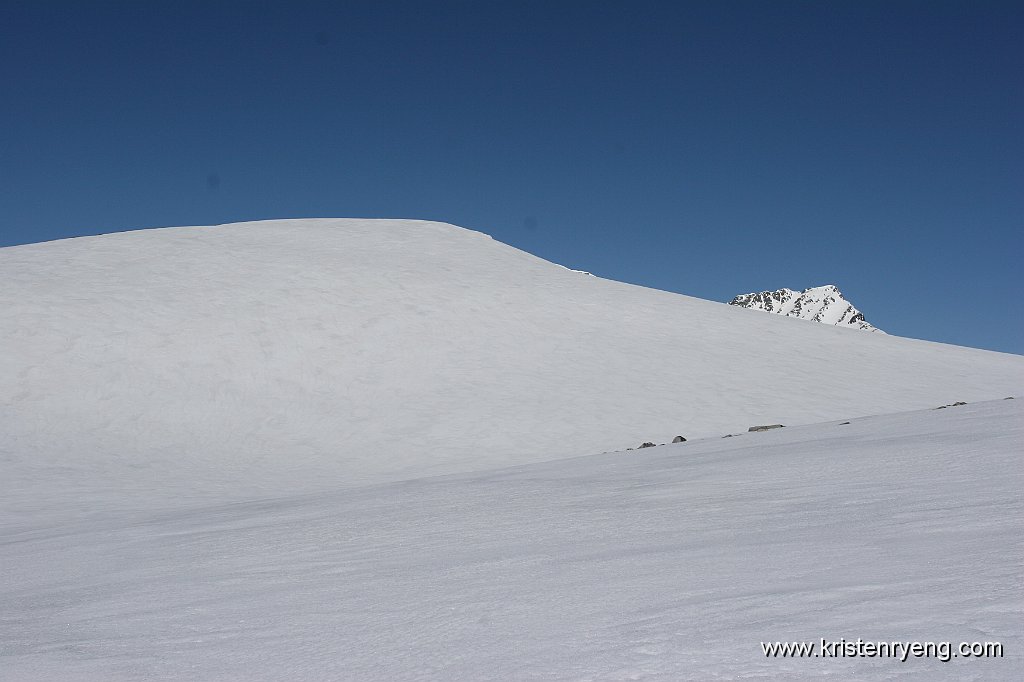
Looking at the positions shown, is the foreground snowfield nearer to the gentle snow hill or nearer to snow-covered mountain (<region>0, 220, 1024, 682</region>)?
snow-covered mountain (<region>0, 220, 1024, 682</region>)

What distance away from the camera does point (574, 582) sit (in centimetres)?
372

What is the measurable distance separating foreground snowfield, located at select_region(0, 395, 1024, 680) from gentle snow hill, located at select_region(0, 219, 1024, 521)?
6238 millimetres

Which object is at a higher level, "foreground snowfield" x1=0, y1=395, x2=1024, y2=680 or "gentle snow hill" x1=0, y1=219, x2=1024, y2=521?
"gentle snow hill" x1=0, y1=219, x2=1024, y2=521

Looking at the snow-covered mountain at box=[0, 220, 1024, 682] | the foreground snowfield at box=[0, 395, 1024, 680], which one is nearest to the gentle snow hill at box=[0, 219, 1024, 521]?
the snow-covered mountain at box=[0, 220, 1024, 682]

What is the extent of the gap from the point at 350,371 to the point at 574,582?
16.7 m

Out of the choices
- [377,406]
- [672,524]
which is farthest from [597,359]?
[672,524]

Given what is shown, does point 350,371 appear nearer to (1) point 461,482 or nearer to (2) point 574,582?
(1) point 461,482

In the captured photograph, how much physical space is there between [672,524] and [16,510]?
9.37 meters

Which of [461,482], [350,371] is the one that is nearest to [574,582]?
[461,482]

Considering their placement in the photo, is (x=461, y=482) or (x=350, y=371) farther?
(x=350, y=371)

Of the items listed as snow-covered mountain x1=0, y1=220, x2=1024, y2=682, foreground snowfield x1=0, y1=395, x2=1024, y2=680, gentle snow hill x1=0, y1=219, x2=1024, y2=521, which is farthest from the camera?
gentle snow hill x1=0, y1=219, x2=1024, y2=521

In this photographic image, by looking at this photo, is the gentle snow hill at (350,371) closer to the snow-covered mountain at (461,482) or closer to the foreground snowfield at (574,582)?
the snow-covered mountain at (461,482)

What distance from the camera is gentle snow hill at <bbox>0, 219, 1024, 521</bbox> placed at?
15.0 metres

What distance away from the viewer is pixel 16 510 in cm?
1054
